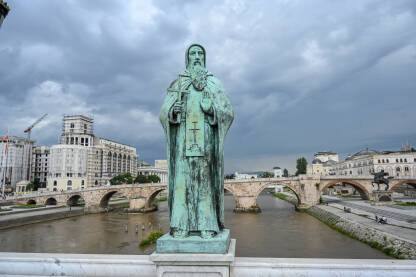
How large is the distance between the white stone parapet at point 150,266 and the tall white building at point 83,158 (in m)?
67.4

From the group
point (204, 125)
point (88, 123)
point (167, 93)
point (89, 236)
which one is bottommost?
point (89, 236)

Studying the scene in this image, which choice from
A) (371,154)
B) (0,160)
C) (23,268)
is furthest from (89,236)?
(371,154)

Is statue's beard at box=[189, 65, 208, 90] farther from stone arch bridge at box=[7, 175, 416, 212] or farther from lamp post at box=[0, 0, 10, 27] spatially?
stone arch bridge at box=[7, 175, 416, 212]

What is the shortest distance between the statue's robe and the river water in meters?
14.1

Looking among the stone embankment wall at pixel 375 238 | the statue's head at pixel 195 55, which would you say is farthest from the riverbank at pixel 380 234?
the statue's head at pixel 195 55

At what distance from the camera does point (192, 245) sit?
139 inches

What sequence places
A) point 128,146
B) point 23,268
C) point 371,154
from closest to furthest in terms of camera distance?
point 23,268
point 371,154
point 128,146

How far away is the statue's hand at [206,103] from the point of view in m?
3.94

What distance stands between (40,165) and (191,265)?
90312 mm

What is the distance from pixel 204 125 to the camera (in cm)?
397

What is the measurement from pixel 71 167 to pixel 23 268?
6922cm

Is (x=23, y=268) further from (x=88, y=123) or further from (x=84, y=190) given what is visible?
(x=88, y=123)

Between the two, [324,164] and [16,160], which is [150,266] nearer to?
[16,160]

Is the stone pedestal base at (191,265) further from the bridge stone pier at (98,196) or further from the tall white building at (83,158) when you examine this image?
the tall white building at (83,158)
